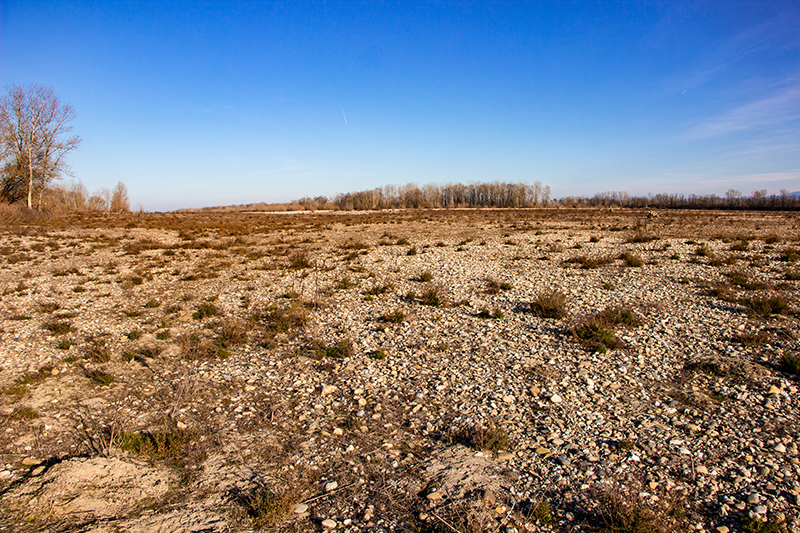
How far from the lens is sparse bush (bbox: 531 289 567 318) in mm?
11820

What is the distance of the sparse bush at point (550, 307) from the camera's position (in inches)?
465

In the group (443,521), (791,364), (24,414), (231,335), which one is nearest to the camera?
(443,521)

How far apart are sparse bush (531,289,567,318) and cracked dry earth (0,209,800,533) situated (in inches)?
2.3

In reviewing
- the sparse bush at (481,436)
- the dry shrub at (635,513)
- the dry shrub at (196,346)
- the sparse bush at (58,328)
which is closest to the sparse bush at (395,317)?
the dry shrub at (196,346)

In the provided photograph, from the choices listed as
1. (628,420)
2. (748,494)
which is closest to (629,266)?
(628,420)

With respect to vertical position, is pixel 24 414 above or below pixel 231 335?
below

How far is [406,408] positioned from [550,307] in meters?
6.78

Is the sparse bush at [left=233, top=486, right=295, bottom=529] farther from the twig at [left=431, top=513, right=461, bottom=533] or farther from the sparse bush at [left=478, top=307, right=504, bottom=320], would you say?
the sparse bush at [left=478, top=307, right=504, bottom=320]

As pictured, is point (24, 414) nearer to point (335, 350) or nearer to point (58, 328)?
point (58, 328)

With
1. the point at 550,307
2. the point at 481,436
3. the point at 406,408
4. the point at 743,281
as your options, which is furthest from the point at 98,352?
the point at 743,281

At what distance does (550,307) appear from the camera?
11938 mm

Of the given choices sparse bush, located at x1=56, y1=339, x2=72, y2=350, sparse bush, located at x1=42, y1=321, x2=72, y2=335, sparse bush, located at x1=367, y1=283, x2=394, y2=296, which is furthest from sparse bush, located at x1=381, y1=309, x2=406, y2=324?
sparse bush, located at x1=42, y1=321, x2=72, y2=335

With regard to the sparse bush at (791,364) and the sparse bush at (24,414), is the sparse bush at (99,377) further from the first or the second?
the sparse bush at (791,364)

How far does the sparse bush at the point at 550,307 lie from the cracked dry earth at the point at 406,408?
6 cm
